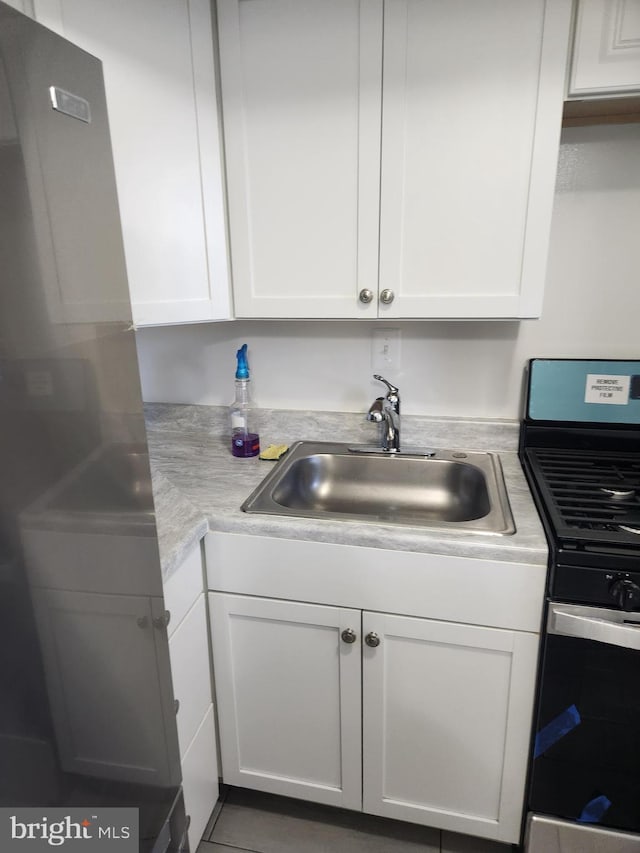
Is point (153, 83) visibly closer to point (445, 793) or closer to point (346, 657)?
point (346, 657)

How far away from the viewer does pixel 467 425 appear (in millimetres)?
1623

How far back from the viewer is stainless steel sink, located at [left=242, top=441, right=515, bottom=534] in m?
1.50

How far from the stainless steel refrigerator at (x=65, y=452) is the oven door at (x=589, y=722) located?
0.82 meters

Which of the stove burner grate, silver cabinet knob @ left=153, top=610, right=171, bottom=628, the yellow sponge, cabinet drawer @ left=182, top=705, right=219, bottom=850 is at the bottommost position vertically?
cabinet drawer @ left=182, top=705, right=219, bottom=850

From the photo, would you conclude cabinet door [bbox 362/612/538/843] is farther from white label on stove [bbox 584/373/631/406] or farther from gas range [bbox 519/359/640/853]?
white label on stove [bbox 584/373/631/406]

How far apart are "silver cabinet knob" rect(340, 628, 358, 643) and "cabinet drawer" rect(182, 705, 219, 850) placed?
0.41 metres

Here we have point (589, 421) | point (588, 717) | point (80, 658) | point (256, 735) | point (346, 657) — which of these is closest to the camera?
point (80, 658)

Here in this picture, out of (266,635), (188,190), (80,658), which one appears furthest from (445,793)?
(188,190)

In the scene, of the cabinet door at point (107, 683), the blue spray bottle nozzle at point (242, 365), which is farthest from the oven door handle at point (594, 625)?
the blue spray bottle nozzle at point (242, 365)

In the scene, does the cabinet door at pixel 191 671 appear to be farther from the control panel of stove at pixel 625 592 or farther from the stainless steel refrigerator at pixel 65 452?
the control panel of stove at pixel 625 592

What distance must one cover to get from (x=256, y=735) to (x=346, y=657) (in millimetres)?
354

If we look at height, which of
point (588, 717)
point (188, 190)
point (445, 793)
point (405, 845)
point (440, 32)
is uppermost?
point (440, 32)

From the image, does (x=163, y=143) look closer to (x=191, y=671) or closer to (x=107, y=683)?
(x=107, y=683)

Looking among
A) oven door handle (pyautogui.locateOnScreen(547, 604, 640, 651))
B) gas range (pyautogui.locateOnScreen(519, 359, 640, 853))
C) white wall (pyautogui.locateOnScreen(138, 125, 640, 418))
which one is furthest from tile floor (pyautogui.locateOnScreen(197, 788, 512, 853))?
white wall (pyautogui.locateOnScreen(138, 125, 640, 418))
